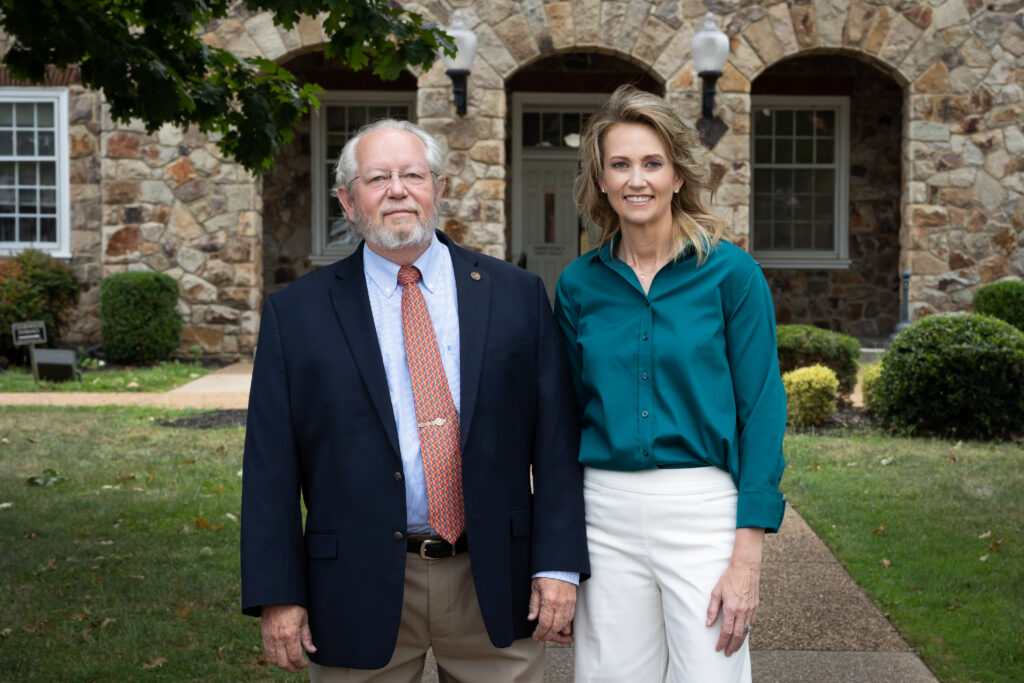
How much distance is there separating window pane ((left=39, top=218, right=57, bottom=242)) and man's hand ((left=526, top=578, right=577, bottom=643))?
38.0ft

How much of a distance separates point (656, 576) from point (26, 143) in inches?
475

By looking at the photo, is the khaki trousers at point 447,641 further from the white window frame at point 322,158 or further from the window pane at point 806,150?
the window pane at point 806,150

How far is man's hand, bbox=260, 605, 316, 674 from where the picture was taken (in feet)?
7.39

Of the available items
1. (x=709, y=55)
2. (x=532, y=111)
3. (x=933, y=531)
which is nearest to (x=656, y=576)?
(x=933, y=531)

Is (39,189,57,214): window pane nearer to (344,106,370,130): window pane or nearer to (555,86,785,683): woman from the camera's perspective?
(344,106,370,130): window pane

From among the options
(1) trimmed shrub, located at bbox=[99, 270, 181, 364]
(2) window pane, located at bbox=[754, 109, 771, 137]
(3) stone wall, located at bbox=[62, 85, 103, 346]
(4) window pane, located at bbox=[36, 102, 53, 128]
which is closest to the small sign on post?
(1) trimmed shrub, located at bbox=[99, 270, 181, 364]

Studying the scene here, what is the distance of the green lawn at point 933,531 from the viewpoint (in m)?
3.85

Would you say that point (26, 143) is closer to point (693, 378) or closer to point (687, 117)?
point (687, 117)

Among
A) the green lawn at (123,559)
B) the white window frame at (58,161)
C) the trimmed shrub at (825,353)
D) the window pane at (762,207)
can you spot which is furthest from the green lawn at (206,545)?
the window pane at (762,207)

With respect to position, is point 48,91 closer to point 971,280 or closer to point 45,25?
point 45,25

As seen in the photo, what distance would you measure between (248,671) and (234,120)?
8.25ft

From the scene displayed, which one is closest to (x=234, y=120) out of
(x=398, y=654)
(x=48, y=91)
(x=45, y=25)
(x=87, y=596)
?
Answer: (x=45, y=25)

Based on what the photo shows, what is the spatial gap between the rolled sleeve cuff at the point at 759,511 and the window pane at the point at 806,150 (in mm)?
12127

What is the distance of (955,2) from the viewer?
1108 centimetres
